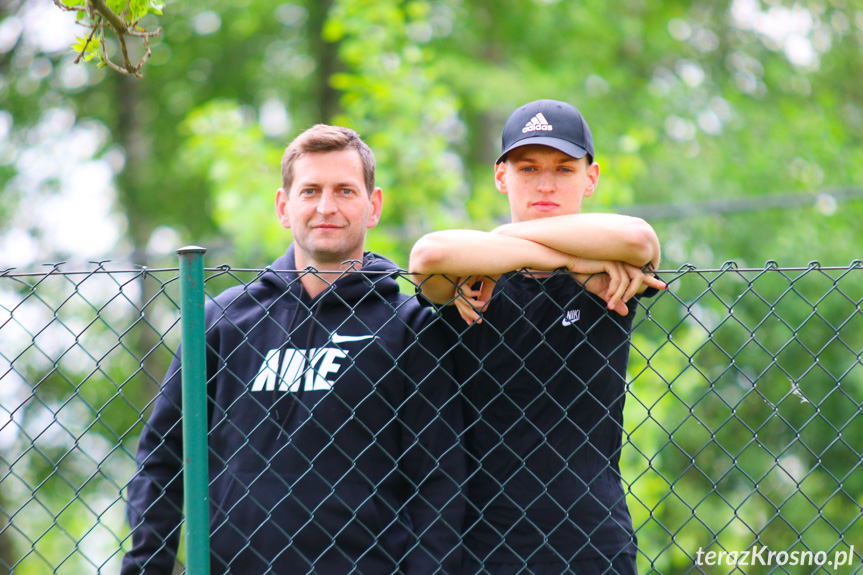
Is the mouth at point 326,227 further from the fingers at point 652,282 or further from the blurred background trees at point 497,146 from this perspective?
the blurred background trees at point 497,146

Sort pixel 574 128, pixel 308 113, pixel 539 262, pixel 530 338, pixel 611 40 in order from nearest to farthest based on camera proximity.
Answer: pixel 539 262, pixel 530 338, pixel 574 128, pixel 611 40, pixel 308 113

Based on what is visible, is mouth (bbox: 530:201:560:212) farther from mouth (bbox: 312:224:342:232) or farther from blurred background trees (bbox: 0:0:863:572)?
blurred background trees (bbox: 0:0:863:572)

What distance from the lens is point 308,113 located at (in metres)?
11.1

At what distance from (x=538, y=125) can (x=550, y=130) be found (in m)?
0.04

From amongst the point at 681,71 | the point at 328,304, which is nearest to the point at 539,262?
the point at 328,304

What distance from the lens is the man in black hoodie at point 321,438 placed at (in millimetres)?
2193

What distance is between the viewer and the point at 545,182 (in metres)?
2.39

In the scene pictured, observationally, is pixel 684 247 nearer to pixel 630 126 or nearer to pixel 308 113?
pixel 630 126

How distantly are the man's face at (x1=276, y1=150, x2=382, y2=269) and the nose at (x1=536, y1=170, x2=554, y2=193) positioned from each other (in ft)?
1.86

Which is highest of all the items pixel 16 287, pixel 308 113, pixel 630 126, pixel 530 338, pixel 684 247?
pixel 308 113

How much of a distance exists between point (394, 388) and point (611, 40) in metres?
8.99

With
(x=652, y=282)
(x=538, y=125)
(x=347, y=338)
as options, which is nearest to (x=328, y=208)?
(x=347, y=338)

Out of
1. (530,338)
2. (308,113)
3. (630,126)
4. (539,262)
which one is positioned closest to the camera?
(539,262)

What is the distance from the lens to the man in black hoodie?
2.19 m
